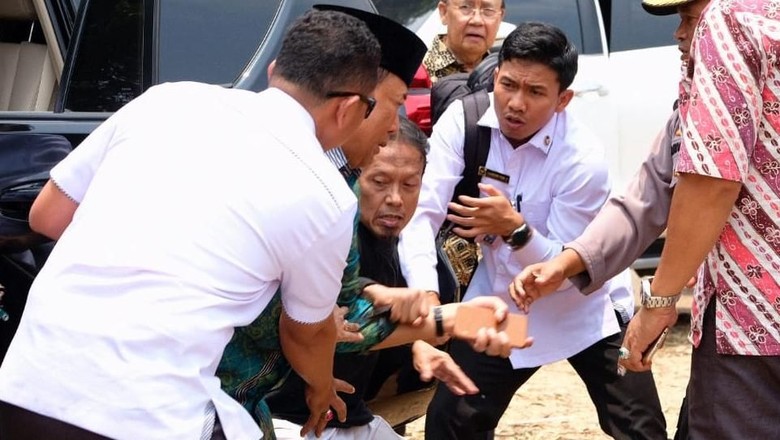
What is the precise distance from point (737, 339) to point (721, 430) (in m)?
0.20

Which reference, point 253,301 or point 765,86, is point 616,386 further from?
point 253,301

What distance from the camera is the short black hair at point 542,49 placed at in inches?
153

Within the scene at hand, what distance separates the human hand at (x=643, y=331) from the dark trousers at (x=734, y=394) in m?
0.10

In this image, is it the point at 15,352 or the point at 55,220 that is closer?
the point at 15,352

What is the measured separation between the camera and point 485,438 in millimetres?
4234

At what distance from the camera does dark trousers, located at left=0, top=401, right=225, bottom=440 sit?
7.18 ft

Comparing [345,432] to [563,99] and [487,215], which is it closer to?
[487,215]

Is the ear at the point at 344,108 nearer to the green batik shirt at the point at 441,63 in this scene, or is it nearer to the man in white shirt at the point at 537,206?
the man in white shirt at the point at 537,206

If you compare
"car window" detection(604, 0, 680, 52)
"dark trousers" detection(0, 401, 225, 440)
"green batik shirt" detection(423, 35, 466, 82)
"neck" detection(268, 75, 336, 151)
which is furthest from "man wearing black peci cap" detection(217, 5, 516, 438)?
"car window" detection(604, 0, 680, 52)

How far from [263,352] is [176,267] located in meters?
0.42

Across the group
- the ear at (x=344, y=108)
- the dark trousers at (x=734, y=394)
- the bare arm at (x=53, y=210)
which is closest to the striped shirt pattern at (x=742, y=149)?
the dark trousers at (x=734, y=394)

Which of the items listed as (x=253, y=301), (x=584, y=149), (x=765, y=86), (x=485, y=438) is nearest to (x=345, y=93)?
(x=253, y=301)

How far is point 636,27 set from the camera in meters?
6.19

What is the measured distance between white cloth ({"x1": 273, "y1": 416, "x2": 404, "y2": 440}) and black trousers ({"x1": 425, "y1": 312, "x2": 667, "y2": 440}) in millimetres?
641
